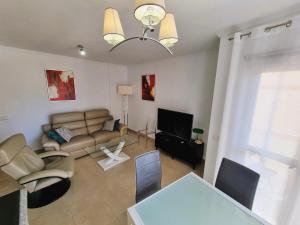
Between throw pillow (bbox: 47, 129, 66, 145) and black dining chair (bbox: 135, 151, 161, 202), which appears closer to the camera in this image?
black dining chair (bbox: 135, 151, 161, 202)

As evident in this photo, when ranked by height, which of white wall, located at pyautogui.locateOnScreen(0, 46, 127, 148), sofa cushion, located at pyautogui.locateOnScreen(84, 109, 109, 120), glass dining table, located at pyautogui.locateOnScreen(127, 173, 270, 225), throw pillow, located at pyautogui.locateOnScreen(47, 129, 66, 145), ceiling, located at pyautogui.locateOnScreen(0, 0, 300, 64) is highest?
ceiling, located at pyautogui.locateOnScreen(0, 0, 300, 64)

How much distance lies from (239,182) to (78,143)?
314cm

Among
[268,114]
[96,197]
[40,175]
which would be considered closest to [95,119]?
[40,175]

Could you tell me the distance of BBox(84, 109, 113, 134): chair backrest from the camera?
3871 mm

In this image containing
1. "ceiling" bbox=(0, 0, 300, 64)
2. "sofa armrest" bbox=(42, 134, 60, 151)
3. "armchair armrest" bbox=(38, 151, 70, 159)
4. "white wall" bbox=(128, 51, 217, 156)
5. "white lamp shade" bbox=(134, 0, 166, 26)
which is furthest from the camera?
"white wall" bbox=(128, 51, 217, 156)

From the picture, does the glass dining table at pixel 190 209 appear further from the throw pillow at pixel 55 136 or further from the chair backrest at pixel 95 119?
the chair backrest at pixel 95 119

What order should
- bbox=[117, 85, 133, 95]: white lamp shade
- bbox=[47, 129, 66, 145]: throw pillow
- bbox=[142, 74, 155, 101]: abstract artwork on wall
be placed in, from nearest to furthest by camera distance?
bbox=[47, 129, 66, 145]: throw pillow < bbox=[142, 74, 155, 101]: abstract artwork on wall < bbox=[117, 85, 133, 95]: white lamp shade

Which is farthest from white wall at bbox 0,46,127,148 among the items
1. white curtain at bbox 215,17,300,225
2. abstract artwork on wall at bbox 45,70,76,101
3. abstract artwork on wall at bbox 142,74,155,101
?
white curtain at bbox 215,17,300,225

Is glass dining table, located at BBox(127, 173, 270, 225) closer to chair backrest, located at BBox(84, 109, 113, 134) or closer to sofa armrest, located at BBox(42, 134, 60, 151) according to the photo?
sofa armrest, located at BBox(42, 134, 60, 151)

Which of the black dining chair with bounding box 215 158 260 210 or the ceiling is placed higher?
the ceiling

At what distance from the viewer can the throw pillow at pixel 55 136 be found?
3.00 meters

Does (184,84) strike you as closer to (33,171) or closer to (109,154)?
(109,154)

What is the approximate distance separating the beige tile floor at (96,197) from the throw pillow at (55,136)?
1.94 ft

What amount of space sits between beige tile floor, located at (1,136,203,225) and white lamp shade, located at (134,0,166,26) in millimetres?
2224
